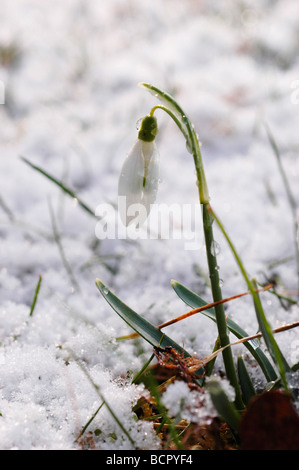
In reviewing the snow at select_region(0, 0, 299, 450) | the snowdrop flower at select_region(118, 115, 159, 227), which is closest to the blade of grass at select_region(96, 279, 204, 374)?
the snow at select_region(0, 0, 299, 450)

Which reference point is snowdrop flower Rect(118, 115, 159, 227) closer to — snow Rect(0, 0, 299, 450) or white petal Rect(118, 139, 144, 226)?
white petal Rect(118, 139, 144, 226)

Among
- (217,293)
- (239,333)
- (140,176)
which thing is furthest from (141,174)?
(239,333)

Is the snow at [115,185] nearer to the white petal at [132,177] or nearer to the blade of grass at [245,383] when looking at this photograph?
the blade of grass at [245,383]

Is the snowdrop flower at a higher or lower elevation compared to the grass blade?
higher

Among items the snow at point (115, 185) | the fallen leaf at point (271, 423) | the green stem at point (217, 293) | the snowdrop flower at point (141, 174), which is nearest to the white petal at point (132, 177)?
the snowdrop flower at point (141, 174)

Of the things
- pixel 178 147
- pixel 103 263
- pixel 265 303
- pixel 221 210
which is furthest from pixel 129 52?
pixel 265 303

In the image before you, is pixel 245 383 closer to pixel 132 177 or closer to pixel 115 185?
pixel 132 177
